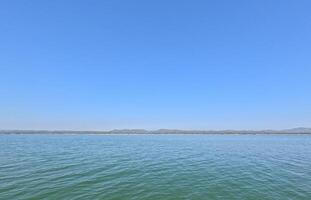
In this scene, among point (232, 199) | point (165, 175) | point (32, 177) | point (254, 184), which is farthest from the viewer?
point (165, 175)

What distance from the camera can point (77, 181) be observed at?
63.8 feet

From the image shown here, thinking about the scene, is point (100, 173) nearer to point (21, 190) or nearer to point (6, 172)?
point (21, 190)

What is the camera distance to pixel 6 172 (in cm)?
2309

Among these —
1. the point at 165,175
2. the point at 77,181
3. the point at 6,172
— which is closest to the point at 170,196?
the point at 165,175

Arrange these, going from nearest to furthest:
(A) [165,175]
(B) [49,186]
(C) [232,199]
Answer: (C) [232,199], (B) [49,186], (A) [165,175]

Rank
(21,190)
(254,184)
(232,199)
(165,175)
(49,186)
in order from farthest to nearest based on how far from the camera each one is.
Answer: (165,175), (254,184), (49,186), (21,190), (232,199)

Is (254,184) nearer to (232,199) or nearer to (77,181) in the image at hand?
(232,199)

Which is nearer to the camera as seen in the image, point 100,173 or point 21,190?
point 21,190

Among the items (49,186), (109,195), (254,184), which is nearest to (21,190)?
(49,186)

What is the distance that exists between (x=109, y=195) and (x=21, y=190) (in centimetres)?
691

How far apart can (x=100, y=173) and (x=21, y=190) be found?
8.16 metres

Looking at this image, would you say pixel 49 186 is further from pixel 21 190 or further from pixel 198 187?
pixel 198 187

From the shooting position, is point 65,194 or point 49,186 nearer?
point 65,194

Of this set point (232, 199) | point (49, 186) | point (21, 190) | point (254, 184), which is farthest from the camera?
point (254, 184)
